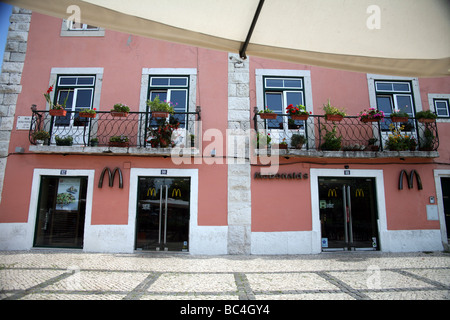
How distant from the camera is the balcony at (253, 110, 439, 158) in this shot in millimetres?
7055

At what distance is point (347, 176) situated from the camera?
24.2 feet

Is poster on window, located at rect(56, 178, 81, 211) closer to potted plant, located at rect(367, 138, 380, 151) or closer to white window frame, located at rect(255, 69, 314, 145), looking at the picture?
white window frame, located at rect(255, 69, 314, 145)

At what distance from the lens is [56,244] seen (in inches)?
277

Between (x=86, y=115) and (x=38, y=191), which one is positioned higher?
(x=86, y=115)

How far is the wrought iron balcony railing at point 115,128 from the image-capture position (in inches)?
276

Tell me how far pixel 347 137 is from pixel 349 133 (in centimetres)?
14

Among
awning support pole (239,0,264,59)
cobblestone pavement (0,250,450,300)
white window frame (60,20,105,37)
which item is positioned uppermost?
white window frame (60,20,105,37)

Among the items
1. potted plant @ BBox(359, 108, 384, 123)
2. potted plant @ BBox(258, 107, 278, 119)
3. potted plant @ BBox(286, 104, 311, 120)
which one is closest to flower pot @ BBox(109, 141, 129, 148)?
potted plant @ BBox(258, 107, 278, 119)

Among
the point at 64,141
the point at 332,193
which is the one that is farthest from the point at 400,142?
the point at 64,141

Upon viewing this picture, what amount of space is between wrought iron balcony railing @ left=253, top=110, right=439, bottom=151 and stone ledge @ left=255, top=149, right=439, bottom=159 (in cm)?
15

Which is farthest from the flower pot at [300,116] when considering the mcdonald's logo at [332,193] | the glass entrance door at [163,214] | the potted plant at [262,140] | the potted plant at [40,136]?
the potted plant at [40,136]

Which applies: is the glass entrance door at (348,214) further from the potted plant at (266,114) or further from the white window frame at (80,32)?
the white window frame at (80,32)

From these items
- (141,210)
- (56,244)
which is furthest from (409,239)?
(56,244)

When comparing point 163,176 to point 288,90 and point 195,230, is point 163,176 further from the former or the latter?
point 288,90
